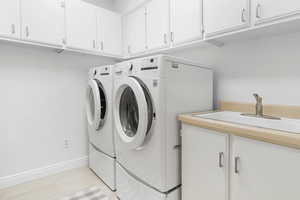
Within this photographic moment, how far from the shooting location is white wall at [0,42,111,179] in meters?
2.00

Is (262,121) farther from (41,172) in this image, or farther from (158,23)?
(41,172)

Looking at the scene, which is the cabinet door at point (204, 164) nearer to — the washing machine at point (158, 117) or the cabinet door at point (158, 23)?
the washing machine at point (158, 117)

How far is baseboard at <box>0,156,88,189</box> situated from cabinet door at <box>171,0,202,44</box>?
2.24 metres

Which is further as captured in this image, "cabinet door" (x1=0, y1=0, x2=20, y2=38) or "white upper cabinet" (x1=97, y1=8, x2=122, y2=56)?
"white upper cabinet" (x1=97, y1=8, x2=122, y2=56)

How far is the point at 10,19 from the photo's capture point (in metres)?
1.71

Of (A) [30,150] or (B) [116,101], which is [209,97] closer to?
(B) [116,101]

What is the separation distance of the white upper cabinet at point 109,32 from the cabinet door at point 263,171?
2.14 metres

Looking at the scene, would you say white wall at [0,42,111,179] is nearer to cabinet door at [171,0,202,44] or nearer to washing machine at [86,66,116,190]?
→ washing machine at [86,66,116,190]

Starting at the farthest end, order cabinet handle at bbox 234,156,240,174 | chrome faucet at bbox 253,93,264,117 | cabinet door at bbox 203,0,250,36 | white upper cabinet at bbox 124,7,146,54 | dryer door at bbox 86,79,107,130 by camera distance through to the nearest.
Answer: white upper cabinet at bbox 124,7,146,54 → dryer door at bbox 86,79,107,130 → chrome faucet at bbox 253,93,264,117 → cabinet door at bbox 203,0,250,36 → cabinet handle at bbox 234,156,240,174

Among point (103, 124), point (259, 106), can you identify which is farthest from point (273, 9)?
point (103, 124)

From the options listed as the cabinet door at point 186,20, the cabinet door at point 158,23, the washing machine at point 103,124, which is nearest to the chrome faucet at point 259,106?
Result: the cabinet door at point 186,20

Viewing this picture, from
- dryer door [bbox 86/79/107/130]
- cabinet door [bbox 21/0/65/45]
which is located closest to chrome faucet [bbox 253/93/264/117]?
dryer door [bbox 86/79/107/130]

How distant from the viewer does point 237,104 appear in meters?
1.70

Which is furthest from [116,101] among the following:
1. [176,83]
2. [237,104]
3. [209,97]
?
[237,104]
